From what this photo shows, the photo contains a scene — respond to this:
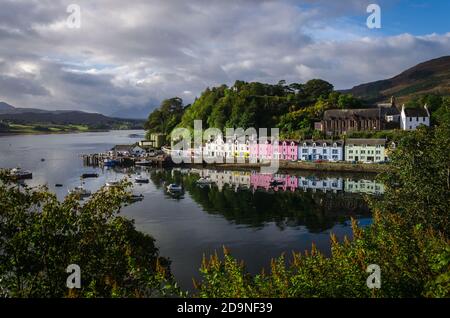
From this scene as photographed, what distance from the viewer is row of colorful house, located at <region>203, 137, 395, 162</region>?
64.1 metres

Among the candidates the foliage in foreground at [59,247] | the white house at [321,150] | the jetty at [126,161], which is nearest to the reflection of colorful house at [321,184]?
the white house at [321,150]

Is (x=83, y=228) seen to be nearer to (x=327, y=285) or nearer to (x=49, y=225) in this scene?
(x=49, y=225)

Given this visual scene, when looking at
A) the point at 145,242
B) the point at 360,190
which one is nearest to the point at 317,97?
the point at 360,190

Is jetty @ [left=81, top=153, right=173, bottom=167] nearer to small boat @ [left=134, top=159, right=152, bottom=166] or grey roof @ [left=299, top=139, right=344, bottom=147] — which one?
small boat @ [left=134, top=159, right=152, bottom=166]

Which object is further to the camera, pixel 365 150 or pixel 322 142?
pixel 322 142

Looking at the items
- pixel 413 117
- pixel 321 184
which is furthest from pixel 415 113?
pixel 321 184

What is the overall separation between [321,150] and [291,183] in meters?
17.9

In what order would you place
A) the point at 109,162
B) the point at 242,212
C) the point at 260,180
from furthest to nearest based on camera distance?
the point at 109,162
the point at 260,180
the point at 242,212

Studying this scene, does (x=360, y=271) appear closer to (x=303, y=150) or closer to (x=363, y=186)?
(x=363, y=186)

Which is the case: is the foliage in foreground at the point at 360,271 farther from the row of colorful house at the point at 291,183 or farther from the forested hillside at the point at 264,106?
the forested hillside at the point at 264,106

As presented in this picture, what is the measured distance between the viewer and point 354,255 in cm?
955

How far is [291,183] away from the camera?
2067 inches

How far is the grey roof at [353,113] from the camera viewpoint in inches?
3019

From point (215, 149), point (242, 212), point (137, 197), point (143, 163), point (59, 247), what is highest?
point (59, 247)
